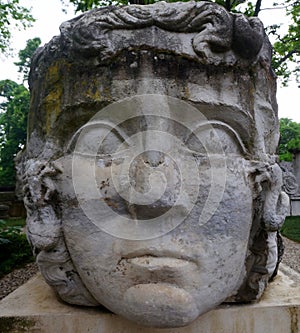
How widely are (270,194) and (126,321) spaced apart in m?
0.89

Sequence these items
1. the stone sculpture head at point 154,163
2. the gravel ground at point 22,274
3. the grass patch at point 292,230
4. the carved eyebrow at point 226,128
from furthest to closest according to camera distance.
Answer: the grass patch at point 292,230
the gravel ground at point 22,274
the carved eyebrow at point 226,128
the stone sculpture head at point 154,163

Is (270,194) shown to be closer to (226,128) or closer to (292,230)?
(226,128)

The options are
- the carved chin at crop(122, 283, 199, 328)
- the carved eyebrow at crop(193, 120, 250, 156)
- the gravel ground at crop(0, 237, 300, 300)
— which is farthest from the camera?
the gravel ground at crop(0, 237, 300, 300)

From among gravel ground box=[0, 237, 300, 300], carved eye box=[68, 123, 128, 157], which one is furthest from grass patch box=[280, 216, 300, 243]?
carved eye box=[68, 123, 128, 157]

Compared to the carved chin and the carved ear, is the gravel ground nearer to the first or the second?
the carved chin

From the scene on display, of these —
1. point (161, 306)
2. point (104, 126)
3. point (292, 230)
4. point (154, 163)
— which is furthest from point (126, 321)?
point (292, 230)

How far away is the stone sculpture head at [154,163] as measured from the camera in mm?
1487

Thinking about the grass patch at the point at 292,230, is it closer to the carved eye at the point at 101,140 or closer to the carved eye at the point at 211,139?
the carved eye at the point at 211,139

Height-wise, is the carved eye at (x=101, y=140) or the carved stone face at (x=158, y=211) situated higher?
the carved eye at (x=101, y=140)

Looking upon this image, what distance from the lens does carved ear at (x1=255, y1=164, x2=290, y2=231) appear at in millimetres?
1680

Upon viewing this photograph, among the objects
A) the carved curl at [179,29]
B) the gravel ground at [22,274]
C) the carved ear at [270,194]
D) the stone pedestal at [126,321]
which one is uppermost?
the carved curl at [179,29]

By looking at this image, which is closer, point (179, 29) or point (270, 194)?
point (179, 29)

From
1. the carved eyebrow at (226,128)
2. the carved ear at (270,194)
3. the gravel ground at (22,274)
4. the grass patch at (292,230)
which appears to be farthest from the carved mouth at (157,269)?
the grass patch at (292,230)

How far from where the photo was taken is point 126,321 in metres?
1.64
